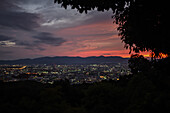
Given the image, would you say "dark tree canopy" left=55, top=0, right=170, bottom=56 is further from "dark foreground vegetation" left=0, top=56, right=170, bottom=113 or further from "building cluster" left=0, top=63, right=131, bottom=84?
"building cluster" left=0, top=63, right=131, bottom=84

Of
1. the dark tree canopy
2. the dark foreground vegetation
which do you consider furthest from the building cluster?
the dark tree canopy

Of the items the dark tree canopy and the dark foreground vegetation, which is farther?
the dark tree canopy

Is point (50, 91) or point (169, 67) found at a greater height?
point (169, 67)

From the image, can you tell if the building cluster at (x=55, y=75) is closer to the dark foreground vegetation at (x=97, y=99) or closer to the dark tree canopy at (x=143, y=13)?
the dark foreground vegetation at (x=97, y=99)

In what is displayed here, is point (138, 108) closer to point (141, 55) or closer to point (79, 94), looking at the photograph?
point (79, 94)

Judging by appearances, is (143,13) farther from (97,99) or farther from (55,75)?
(55,75)

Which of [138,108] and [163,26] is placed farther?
[163,26]

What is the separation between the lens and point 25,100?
13.1ft

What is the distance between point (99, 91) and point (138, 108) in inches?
60.3

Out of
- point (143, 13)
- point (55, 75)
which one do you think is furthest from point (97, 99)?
point (55, 75)

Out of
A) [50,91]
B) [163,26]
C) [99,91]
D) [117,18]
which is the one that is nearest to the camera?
[50,91]

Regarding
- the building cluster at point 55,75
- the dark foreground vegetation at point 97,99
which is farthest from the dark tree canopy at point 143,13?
the building cluster at point 55,75

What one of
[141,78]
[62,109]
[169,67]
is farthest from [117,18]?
[62,109]

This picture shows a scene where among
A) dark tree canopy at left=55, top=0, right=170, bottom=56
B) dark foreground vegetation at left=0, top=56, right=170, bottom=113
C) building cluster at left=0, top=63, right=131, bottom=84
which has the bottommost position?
building cluster at left=0, top=63, right=131, bottom=84
